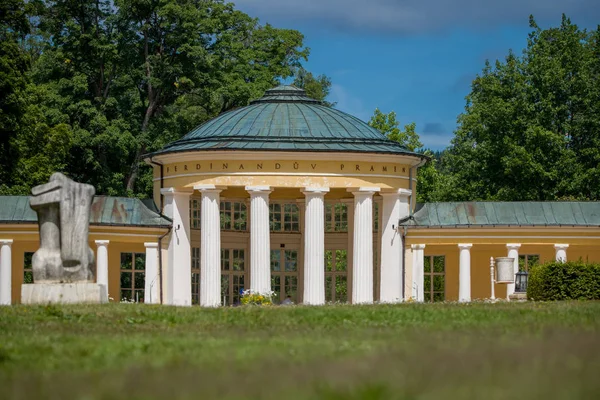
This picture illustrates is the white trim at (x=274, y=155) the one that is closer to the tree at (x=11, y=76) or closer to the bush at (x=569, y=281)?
the tree at (x=11, y=76)

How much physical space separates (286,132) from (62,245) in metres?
23.3

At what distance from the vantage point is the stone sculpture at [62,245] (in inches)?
1486

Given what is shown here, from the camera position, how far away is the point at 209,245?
194 ft

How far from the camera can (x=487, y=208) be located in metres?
62.5

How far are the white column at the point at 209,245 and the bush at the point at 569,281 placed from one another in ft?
57.1

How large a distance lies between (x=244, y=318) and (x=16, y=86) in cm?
3014

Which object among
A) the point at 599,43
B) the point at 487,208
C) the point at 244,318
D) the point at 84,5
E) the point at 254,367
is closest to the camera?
the point at 254,367

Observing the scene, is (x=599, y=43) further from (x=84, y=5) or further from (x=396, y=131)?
(x=84, y=5)

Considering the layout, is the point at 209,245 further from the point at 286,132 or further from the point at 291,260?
the point at 291,260

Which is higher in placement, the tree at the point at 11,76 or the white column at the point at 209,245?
the tree at the point at 11,76

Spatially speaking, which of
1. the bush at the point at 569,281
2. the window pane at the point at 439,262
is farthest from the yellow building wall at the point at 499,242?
the window pane at the point at 439,262

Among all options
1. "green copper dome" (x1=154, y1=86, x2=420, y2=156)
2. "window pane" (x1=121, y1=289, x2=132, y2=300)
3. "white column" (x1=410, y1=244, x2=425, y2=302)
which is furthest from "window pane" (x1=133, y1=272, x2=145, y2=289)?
"white column" (x1=410, y1=244, x2=425, y2=302)

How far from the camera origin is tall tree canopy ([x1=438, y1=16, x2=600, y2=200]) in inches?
2990

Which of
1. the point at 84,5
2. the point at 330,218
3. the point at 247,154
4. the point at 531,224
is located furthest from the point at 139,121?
the point at 531,224
